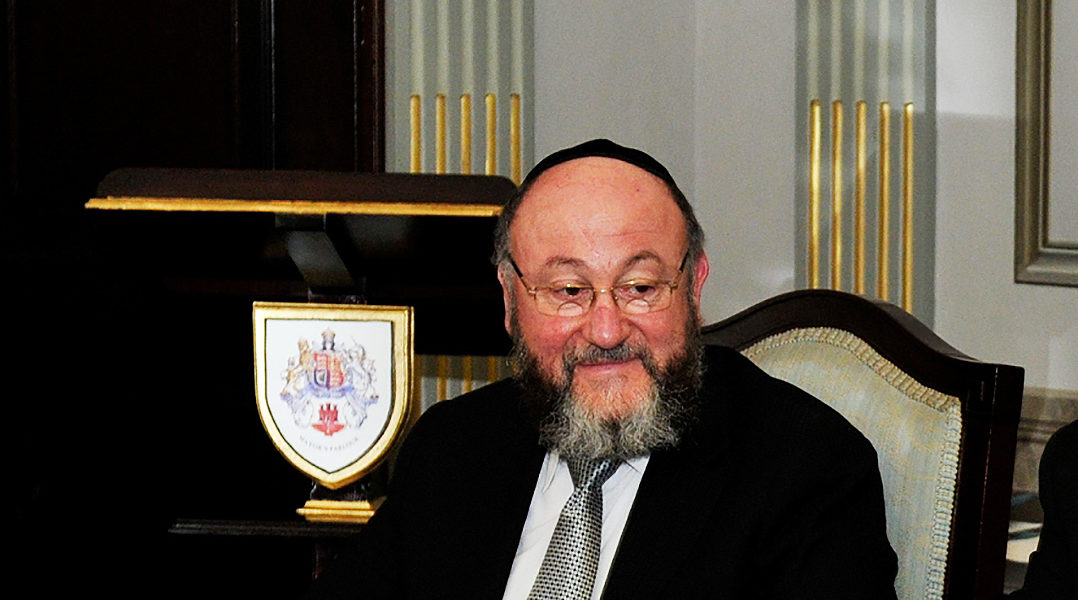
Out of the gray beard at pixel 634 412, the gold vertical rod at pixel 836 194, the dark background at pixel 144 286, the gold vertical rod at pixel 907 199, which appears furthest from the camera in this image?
the gold vertical rod at pixel 836 194

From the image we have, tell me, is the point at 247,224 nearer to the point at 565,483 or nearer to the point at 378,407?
the point at 378,407

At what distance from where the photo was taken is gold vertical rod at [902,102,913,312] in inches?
141

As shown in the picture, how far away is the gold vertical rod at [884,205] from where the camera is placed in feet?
11.9

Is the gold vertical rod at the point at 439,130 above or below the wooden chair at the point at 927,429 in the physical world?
above

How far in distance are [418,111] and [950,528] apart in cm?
219

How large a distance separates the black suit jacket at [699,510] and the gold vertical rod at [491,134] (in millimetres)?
1552

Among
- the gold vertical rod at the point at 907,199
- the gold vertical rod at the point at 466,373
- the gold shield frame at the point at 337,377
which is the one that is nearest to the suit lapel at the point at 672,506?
the gold shield frame at the point at 337,377

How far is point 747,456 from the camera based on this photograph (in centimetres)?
204

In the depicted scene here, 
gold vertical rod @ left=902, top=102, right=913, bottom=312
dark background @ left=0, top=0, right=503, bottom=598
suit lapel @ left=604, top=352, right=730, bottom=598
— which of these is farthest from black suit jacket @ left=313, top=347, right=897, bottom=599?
gold vertical rod @ left=902, top=102, right=913, bottom=312

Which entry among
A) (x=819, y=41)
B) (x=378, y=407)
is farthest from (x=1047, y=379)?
(x=378, y=407)

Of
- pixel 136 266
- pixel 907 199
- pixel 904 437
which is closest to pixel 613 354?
pixel 904 437

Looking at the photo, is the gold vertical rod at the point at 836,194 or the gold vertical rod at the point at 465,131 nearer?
the gold vertical rod at the point at 836,194

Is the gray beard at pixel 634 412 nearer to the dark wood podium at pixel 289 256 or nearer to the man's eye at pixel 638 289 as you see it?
the man's eye at pixel 638 289

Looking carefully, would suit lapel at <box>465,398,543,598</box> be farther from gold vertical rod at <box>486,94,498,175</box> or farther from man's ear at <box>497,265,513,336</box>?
gold vertical rod at <box>486,94,498,175</box>
